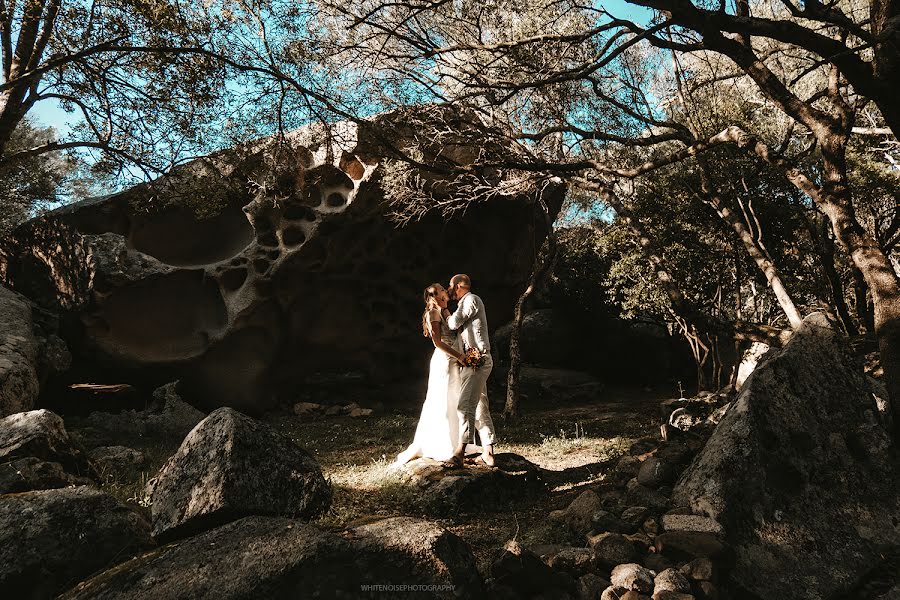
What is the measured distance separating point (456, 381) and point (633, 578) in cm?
393

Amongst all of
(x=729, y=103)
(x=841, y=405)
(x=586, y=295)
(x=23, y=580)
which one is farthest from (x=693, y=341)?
(x=23, y=580)

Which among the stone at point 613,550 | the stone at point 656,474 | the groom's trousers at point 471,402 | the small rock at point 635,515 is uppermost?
the groom's trousers at point 471,402

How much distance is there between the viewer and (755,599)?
14.0 feet

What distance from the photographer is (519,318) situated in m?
14.7

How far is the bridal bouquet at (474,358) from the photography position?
7531 mm

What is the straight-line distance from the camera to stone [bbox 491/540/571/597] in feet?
13.1

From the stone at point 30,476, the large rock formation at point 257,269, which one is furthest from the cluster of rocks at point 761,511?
the large rock formation at point 257,269

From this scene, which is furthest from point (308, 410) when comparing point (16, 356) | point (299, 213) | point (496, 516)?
point (496, 516)

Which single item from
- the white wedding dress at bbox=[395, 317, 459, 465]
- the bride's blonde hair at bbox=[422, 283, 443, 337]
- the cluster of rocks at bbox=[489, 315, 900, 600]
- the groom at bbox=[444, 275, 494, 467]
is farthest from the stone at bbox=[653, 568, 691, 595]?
the bride's blonde hair at bbox=[422, 283, 443, 337]

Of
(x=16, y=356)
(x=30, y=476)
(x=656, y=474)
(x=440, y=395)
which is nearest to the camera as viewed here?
(x=30, y=476)

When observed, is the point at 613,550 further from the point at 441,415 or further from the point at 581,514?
the point at 441,415

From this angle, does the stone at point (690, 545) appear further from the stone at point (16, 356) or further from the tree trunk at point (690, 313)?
the stone at point (16, 356)

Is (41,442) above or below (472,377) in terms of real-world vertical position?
below

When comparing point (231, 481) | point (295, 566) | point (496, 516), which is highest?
point (231, 481)
